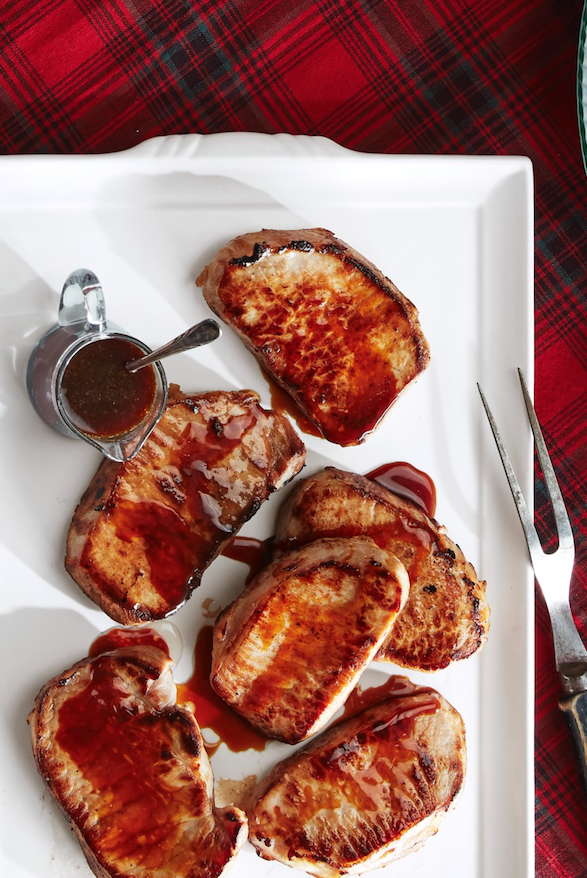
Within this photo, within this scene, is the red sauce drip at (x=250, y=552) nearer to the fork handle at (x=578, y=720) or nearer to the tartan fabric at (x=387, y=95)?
the tartan fabric at (x=387, y=95)

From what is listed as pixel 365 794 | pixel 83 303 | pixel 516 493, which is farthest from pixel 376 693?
pixel 83 303

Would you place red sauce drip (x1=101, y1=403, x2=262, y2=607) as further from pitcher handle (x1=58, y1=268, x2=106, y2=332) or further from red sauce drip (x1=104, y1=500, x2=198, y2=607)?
pitcher handle (x1=58, y1=268, x2=106, y2=332)

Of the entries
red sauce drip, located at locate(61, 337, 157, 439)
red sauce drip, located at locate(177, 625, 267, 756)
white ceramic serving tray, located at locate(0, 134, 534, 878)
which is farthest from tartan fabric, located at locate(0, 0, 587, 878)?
red sauce drip, located at locate(177, 625, 267, 756)

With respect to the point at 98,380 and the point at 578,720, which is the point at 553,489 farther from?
the point at 98,380

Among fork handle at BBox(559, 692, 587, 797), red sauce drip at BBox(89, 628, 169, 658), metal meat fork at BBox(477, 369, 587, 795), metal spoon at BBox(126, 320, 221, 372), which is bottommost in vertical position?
fork handle at BBox(559, 692, 587, 797)

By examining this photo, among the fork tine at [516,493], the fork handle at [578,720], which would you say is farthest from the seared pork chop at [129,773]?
the fork tine at [516,493]

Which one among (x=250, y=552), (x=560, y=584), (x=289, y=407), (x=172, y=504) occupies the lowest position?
(x=560, y=584)

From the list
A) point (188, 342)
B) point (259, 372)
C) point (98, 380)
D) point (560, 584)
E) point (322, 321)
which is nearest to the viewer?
point (188, 342)
